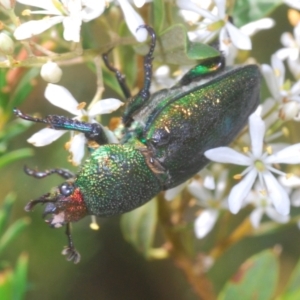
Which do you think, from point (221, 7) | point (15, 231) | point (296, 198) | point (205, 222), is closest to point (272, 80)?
point (221, 7)

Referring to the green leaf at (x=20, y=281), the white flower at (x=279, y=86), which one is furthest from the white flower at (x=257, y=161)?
the green leaf at (x=20, y=281)

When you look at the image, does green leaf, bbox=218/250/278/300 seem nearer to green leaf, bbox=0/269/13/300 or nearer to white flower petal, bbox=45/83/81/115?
green leaf, bbox=0/269/13/300

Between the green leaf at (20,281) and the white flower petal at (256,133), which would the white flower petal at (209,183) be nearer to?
the white flower petal at (256,133)

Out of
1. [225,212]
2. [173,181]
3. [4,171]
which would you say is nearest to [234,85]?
[173,181]

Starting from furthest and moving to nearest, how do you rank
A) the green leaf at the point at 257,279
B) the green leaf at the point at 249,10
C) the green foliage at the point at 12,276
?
the green leaf at the point at 257,279 → the green leaf at the point at 249,10 → the green foliage at the point at 12,276

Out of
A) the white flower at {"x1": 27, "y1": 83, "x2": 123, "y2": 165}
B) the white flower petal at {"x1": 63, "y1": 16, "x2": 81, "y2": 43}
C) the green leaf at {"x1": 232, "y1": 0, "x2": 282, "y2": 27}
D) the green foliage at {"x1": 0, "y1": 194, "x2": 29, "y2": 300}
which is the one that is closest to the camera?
the white flower petal at {"x1": 63, "y1": 16, "x2": 81, "y2": 43}

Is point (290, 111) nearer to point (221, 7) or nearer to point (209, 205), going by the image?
point (221, 7)

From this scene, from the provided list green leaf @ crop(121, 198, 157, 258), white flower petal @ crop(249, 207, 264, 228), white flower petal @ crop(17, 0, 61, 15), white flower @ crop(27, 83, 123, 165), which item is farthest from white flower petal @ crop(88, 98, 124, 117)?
white flower petal @ crop(249, 207, 264, 228)
